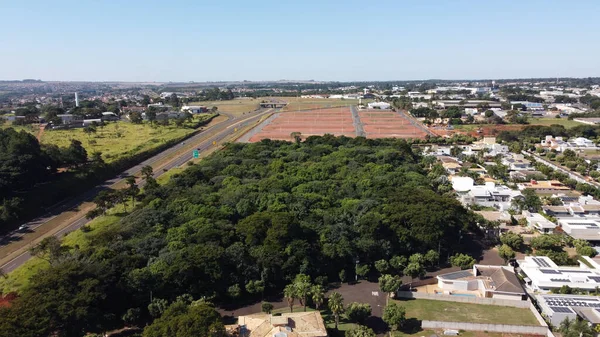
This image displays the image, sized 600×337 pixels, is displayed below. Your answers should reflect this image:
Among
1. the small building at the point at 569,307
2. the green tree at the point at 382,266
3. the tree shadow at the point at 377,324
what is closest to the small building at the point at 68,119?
the green tree at the point at 382,266

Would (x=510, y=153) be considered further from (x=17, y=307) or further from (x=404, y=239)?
(x=17, y=307)

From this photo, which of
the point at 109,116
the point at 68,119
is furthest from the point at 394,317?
the point at 109,116

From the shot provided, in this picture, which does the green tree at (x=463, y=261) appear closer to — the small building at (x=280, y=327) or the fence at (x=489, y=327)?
the fence at (x=489, y=327)

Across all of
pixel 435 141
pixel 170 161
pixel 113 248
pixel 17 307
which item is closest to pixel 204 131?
pixel 170 161

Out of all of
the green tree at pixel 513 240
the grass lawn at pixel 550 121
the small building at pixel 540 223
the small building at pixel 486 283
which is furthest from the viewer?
the grass lawn at pixel 550 121

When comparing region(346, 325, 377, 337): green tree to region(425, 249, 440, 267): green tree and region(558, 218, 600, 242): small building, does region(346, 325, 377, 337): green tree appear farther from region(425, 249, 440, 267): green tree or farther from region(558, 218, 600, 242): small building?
region(558, 218, 600, 242): small building

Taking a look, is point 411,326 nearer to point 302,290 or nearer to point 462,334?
point 462,334
